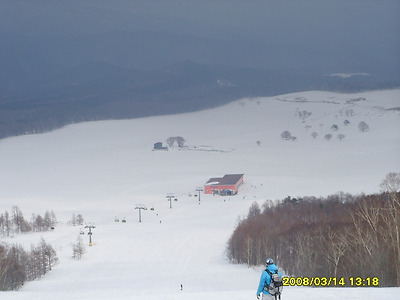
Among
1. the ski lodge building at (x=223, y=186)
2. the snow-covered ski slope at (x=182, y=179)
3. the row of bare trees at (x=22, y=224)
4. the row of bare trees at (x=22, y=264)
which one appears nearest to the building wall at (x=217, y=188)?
the ski lodge building at (x=223, y=186)

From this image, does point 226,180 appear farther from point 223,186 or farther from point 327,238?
point 327,238

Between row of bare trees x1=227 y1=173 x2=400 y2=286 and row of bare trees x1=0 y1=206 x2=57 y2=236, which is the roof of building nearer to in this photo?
row of bare trees x1=227 y1=173 x2=400 y2=286

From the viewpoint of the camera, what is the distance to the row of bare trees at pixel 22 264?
16672mm

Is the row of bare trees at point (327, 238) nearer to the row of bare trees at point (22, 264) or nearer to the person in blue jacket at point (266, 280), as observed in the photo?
the person in blue jacket at point (266, 280)

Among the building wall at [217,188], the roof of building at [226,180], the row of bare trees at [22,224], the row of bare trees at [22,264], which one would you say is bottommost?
the row of bare trees at [22,264]

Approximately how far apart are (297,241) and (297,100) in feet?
193

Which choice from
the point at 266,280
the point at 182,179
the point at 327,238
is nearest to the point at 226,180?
the point at 182,179

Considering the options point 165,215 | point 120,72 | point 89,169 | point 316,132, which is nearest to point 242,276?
point 165,215

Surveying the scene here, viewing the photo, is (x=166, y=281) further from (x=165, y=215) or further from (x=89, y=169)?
(x=89, y=169)

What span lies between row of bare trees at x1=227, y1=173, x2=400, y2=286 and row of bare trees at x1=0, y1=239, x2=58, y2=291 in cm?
522

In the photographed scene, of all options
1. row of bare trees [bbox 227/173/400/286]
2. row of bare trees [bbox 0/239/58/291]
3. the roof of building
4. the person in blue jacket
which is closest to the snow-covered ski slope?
row of bare trees [bbox 0/239/58/291]

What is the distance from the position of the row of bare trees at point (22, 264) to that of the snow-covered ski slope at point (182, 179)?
315 mm

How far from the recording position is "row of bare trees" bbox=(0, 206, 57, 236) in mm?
25938

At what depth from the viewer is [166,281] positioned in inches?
659
